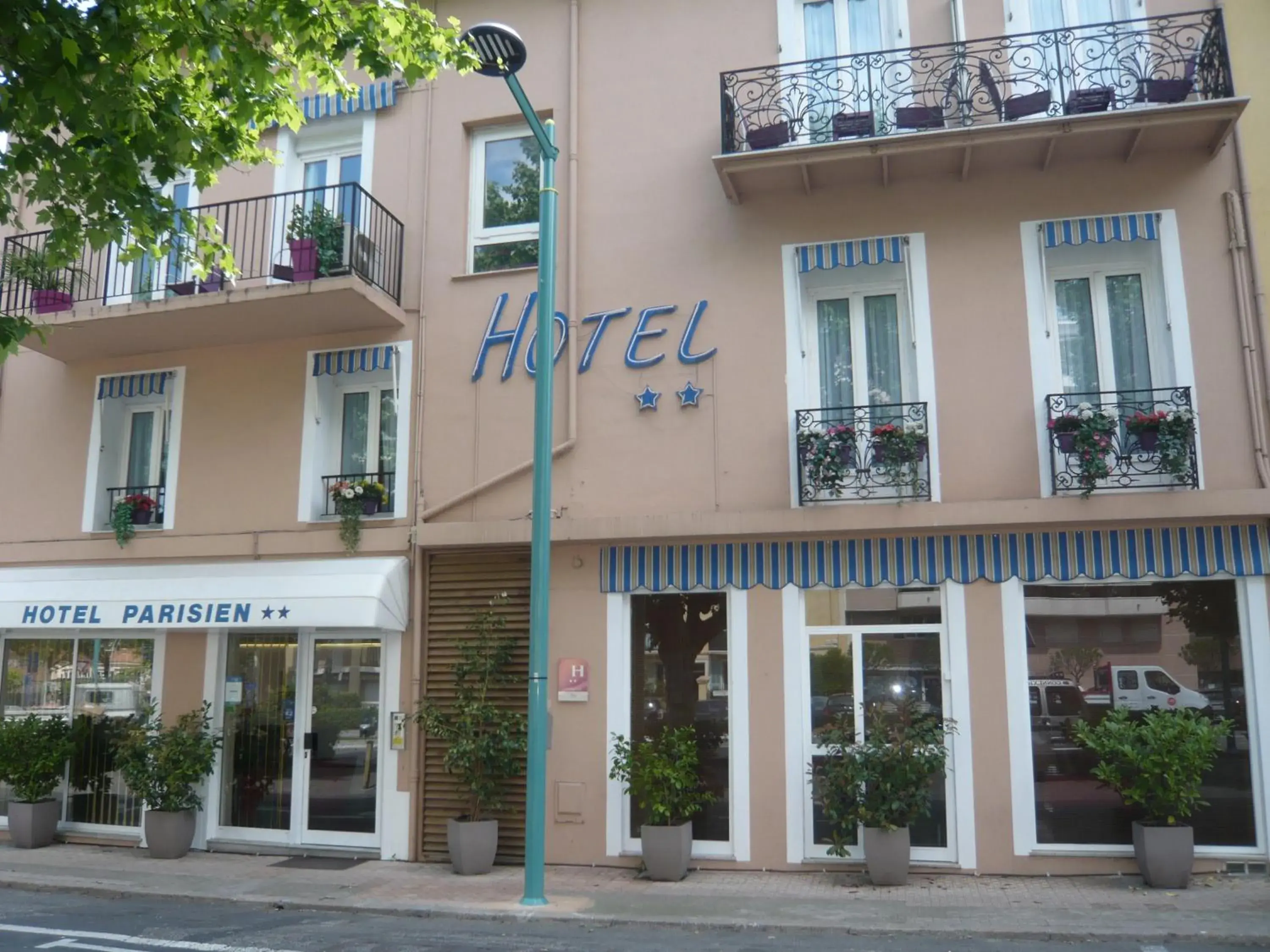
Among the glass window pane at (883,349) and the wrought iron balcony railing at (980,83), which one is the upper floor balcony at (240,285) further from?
the glass window pane at (883,349)

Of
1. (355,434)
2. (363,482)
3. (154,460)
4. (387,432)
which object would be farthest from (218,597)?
(154,460)

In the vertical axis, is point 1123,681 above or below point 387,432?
below

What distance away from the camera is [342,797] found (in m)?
12.2

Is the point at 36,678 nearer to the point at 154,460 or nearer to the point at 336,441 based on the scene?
the point at 154,460

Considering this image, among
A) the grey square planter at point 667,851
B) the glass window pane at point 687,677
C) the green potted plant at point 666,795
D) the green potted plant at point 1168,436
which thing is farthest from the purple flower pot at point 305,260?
the green potted plant at point 1168,436

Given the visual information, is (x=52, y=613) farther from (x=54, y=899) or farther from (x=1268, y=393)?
(x=1268, y=393)

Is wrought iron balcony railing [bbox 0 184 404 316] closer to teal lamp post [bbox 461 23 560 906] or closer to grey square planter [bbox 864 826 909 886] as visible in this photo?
teal lamp post [bbox 461 23 560 906]

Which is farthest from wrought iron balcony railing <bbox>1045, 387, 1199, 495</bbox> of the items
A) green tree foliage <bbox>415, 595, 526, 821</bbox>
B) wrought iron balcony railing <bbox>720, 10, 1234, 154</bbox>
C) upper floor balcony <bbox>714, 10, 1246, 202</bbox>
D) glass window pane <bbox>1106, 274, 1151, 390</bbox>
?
green tree foliage <bbox>415, 595, 526, 821</bbox>

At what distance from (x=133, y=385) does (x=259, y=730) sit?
4.60 meters

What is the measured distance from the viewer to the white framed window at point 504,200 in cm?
1255

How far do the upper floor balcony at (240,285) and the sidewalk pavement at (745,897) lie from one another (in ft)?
19.6

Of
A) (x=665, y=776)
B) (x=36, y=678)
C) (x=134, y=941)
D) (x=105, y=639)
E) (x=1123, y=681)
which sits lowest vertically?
(x=134, y=941)

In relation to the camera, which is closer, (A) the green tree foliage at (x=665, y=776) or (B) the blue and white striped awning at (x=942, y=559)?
(B) the blue and white striped awning at (x=942, y=559)

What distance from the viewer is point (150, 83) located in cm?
877
